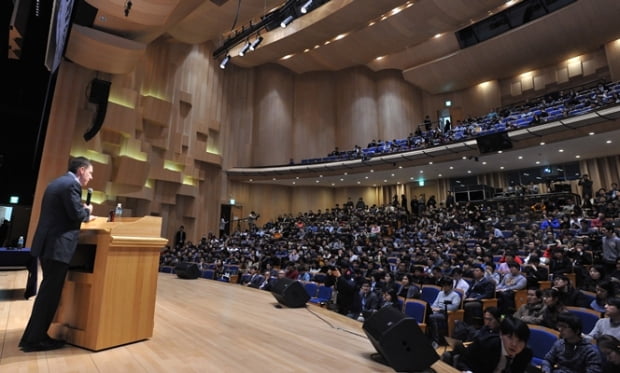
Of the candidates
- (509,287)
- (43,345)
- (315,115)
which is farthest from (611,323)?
(315,115)

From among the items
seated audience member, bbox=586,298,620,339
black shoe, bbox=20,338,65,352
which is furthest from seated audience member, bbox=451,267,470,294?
black shoe, bbox=20,338,65,352

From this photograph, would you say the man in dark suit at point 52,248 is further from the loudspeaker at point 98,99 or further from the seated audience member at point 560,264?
the loudspeaker at point 98,99

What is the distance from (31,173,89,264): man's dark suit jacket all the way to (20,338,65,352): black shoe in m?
0.48

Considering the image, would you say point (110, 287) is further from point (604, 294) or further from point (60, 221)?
point (604, 294)

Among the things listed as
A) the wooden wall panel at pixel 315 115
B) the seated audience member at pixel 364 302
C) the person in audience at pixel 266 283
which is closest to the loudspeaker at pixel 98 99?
the person in audience at pixel 266 283

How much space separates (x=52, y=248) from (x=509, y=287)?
5348 millimetres

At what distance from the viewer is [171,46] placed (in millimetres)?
14062

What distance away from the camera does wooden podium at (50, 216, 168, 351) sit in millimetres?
2047

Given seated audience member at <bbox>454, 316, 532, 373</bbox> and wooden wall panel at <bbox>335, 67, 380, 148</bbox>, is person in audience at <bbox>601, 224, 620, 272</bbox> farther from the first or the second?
wooden wall panel at <bbox>335, 67, 380, 148</bbox>

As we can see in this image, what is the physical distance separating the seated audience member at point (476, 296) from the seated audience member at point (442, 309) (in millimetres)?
145

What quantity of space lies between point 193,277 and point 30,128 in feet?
18.5

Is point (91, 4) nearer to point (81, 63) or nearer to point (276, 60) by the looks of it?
point (81, 63)

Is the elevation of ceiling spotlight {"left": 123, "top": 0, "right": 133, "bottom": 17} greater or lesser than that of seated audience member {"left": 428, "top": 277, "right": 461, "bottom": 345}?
greater

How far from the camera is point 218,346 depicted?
2320 millimetres
